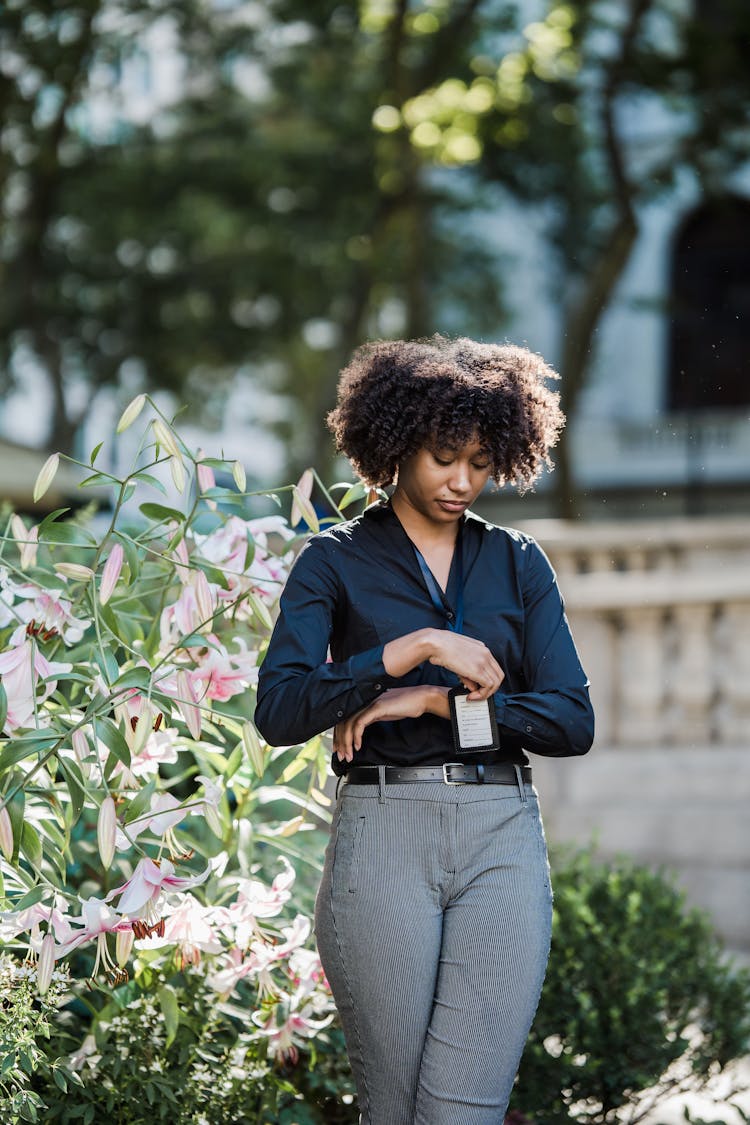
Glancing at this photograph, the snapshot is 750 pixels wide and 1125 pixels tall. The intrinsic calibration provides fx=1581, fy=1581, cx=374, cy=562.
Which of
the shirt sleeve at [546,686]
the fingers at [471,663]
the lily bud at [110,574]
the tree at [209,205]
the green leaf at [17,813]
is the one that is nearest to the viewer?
the fingers at [471,663]

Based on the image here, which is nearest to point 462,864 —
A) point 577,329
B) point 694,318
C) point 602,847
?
point 602,847

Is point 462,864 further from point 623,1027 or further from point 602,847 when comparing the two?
point 602,847

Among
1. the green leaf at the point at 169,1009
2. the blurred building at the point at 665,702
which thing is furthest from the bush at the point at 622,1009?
the green leaf at the point at 169,1009

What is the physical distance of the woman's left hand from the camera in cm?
260

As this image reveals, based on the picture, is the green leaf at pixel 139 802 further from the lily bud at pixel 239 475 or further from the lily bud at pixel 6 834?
the lily bud at pixel 239 475

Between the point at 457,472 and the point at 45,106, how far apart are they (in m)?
13.4

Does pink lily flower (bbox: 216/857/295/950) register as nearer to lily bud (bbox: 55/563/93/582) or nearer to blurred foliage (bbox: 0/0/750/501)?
lily bud (bbox: 55/563/93/582)

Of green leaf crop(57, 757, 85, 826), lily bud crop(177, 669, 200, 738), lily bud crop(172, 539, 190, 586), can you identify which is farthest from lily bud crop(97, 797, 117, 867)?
lily bud crop(172, 539, 190, 586)

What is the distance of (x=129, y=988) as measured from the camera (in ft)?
10.7

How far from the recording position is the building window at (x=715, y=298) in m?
23.0

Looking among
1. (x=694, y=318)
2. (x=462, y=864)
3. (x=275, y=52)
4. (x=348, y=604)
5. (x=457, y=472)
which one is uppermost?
(x=275, y=52)

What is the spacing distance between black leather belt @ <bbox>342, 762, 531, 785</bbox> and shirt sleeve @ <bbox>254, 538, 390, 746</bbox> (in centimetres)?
14

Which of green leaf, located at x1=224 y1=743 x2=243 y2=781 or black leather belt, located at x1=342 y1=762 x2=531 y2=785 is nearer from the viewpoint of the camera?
black leather belt, located at x1=342 y1=762 x2=531 y2=785

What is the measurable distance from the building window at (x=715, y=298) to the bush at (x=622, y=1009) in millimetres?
19170
